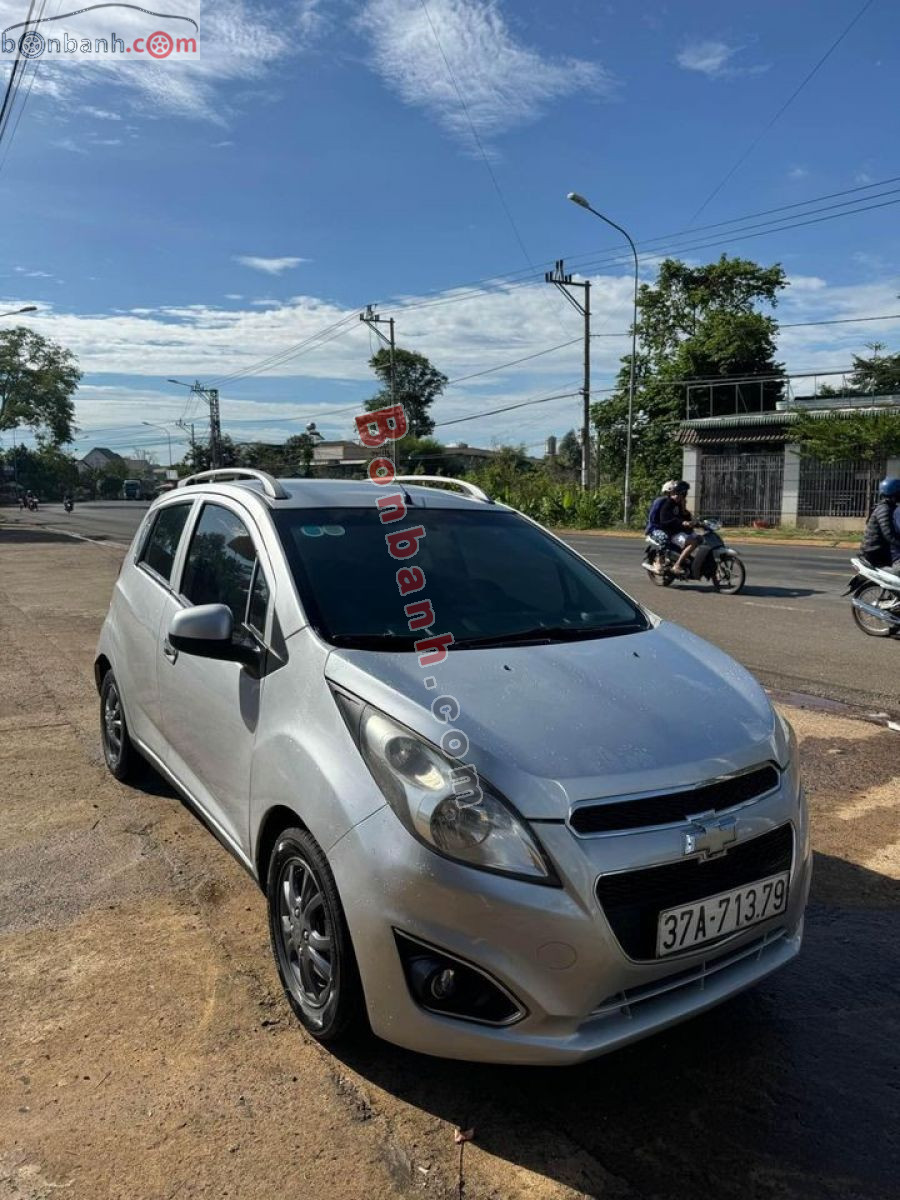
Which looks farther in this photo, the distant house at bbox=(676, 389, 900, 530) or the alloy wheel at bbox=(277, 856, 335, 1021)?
the distant house at bbox=(676, 389, 900, 530)

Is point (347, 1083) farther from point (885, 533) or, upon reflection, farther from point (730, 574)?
point (730, 574)

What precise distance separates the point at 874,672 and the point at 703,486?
2553cm

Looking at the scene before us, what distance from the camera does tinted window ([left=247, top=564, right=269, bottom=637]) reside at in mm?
3088

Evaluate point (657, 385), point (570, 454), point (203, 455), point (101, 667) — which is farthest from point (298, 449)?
point (101, 667)

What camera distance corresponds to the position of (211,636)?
2.89m

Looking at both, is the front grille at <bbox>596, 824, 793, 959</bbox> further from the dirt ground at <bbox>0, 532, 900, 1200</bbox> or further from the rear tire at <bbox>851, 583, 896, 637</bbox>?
the rear tire at <bbox>851, 583, 896, 637</bbox>

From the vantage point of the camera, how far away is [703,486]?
32.0m

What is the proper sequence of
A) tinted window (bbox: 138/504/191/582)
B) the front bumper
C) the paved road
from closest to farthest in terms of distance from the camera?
the front bumper, tinted window (bbox: 138/504/191/582), the paved road

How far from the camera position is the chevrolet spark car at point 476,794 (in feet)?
6.98

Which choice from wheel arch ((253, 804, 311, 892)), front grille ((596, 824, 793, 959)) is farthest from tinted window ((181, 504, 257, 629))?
front grille ((596, 824, 793, 959))

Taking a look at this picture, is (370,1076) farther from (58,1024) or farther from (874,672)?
(874,672)

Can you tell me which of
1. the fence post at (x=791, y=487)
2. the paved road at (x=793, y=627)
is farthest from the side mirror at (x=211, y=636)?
the fence post at (x=791, y=487)

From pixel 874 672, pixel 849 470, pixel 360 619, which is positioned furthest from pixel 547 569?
pixel 849 470

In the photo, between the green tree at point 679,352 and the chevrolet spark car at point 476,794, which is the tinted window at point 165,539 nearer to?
the chevrolet spark car at point 476,794
